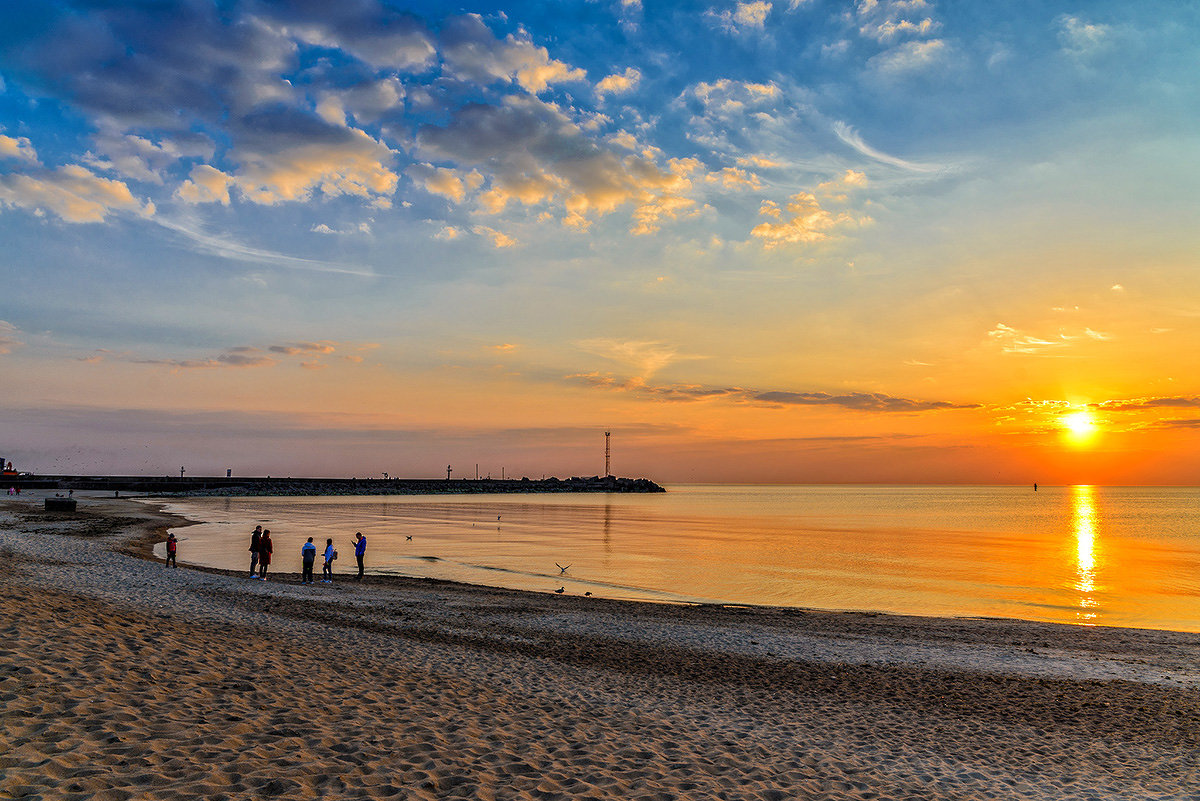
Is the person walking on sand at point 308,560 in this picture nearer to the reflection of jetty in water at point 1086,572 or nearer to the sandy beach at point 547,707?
the sandy beach at point 547,707

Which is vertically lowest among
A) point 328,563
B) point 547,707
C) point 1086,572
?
point 1086,572

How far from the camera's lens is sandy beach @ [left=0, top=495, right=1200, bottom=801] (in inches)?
298

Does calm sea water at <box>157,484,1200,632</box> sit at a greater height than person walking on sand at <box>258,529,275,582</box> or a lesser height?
lesser

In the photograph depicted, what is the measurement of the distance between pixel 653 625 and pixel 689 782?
41.4 feet

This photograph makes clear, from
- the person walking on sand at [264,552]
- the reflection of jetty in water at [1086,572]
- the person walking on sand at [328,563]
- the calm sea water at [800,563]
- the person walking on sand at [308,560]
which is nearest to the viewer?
the person walking on sand at [308,560]

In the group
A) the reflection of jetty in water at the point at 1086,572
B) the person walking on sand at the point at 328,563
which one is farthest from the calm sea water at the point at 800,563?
the person walking on sand at the point at 328,563

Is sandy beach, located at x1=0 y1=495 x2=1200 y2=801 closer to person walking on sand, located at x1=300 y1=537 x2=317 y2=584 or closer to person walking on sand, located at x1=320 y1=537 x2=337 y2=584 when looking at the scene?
person walking on sand, located at x1=300 y1=537 x2=317 y2=584

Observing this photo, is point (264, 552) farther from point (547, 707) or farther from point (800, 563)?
point (800, 563)

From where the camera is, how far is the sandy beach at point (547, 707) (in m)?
7.57

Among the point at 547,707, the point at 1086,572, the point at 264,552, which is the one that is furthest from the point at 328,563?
the point at 1086,572

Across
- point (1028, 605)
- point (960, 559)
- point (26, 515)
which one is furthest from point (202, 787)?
point (26, 515)

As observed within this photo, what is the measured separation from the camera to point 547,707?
1124 cm

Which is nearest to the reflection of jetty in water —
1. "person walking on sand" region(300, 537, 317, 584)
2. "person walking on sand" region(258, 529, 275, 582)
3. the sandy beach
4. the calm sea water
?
the calm sea water

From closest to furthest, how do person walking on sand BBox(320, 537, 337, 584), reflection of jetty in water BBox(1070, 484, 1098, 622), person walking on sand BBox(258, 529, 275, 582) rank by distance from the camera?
person walking on sand BBox(258, 529, 275, 582), person walking on sand BBox(320, 537, 337, 584), reflection of jetty in water BBox(1070, 484, 1098, 622)
